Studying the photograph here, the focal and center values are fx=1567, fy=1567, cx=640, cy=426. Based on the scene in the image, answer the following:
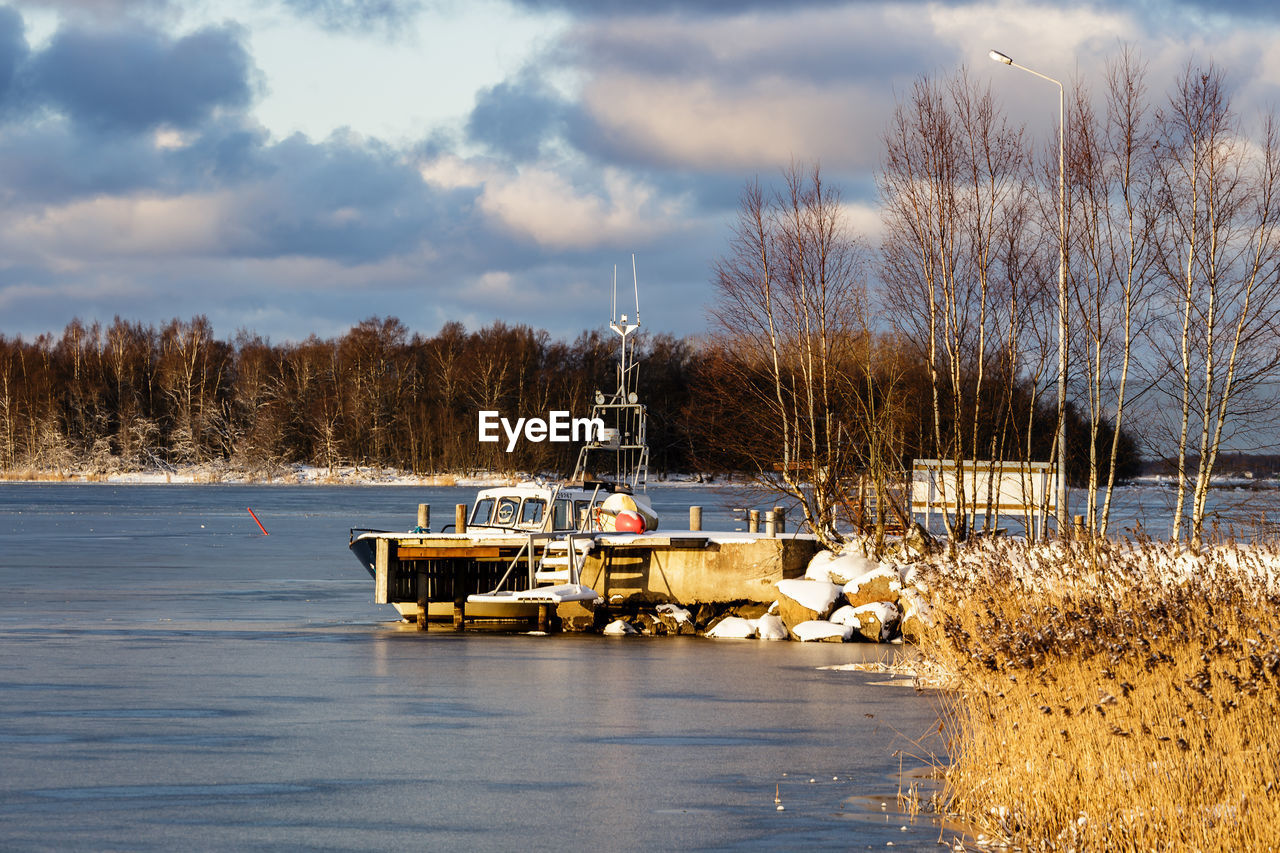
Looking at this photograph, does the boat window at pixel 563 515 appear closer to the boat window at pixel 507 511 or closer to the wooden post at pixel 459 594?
the boat window at pixel 507 511

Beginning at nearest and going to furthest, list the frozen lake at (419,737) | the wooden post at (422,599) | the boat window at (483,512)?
the frozen lake at (419,737) < the wooden post at (422,599) < the boat window at (483,512)

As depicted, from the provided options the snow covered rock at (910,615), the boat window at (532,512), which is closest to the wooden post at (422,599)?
the boat window at (532,512)

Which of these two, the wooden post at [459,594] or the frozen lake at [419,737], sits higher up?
the wooden post at [459,594]

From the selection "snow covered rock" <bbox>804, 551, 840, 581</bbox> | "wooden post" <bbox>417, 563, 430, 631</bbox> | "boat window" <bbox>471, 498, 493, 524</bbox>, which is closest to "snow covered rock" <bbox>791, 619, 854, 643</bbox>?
"snow covered rock" <bbox>804, 551, 840, 581</bbox>

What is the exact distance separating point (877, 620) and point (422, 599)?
28.0 feet

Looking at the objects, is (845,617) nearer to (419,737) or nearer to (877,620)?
(877,620)

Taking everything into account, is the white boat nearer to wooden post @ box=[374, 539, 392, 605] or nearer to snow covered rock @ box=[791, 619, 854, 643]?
wooden post @ box=[374, 539, 392, 605]

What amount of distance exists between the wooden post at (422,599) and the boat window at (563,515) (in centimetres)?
275

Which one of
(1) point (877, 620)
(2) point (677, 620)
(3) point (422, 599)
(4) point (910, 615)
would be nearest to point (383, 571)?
(3) point (422, 599)

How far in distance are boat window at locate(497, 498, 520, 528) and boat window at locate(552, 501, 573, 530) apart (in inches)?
33.9

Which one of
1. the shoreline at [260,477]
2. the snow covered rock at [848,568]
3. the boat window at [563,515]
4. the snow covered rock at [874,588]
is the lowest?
the snow covered rock at [874,588]

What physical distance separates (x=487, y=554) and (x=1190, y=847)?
810 inches

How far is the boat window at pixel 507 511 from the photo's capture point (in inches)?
1203

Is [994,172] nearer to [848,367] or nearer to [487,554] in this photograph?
[848,367]
